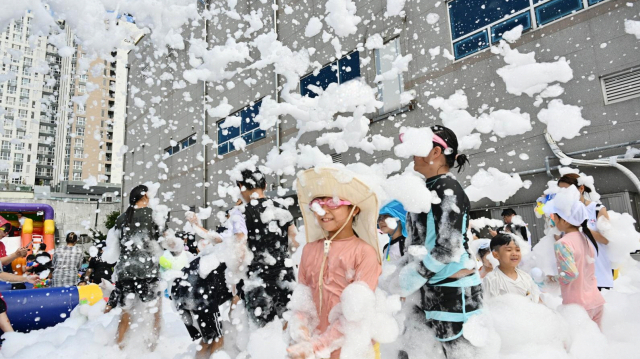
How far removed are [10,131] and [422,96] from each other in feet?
284

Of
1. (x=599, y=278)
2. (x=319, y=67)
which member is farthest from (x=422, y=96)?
(x=599, y=278)

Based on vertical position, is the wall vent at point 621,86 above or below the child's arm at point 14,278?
above

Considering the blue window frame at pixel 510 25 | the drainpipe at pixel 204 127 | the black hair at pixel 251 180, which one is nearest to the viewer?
the black hair at pixel 251 180

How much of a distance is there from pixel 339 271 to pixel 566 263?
1.99m

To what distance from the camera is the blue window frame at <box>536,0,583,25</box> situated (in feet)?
23.2

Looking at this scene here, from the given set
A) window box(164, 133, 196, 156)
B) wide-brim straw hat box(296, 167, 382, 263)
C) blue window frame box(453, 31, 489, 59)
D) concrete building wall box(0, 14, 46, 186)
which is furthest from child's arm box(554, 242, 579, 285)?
concrete building wall box(0, 14, 46, 186)

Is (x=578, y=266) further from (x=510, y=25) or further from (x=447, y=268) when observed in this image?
(x=510, y=25)

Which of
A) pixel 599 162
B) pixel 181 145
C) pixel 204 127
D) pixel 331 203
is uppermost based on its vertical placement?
pixel 204 127

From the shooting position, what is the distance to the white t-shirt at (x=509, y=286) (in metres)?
3.03

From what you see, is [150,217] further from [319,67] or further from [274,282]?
[319,67]

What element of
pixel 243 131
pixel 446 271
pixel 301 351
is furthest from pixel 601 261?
pixel 243 131

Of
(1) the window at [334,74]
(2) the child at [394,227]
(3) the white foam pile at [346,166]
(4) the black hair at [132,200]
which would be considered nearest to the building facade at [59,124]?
(3) the white foam pile at [346,166]

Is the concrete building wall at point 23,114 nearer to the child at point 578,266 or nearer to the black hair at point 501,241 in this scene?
the black hair at point 501,241

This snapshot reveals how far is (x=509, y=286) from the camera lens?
305 cm
